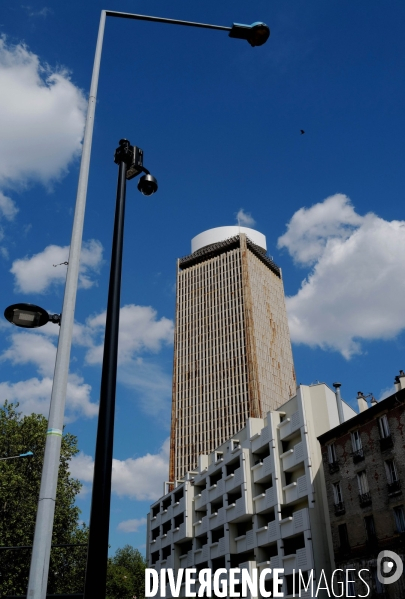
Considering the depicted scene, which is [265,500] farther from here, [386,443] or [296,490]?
[386,443]

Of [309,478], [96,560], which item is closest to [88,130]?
[96,560]

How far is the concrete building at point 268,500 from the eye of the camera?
4047cm

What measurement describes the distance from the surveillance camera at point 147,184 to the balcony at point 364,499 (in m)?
33.5

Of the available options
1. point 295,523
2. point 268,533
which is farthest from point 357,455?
point 268,533

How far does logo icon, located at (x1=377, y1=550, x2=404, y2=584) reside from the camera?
32281 mm

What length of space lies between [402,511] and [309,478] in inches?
338

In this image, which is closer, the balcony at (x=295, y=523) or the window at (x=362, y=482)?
the window at (x=362, y=482)

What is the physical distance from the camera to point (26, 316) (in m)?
7.23

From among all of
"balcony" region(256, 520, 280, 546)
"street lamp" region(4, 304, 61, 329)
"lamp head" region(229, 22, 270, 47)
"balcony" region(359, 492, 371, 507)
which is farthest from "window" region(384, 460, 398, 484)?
"street lamp" region(4, 304, 61, 329)

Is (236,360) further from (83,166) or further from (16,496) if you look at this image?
(83,166)

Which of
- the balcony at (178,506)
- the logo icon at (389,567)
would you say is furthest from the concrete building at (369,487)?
the balcony at (178,506)

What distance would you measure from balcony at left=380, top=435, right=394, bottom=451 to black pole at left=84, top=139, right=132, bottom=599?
1292 inches

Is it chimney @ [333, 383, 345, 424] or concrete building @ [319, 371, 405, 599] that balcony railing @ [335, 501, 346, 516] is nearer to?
concrete building @ [319, 371, 405, 599]

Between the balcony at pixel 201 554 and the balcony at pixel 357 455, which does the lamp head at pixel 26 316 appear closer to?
the balcony at pixel 357 455
